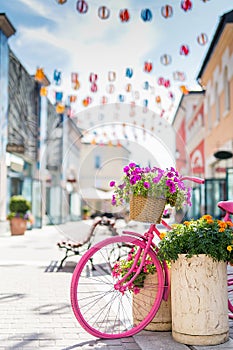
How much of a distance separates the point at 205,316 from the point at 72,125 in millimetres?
41357

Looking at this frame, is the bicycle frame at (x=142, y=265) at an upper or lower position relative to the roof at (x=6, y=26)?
lower

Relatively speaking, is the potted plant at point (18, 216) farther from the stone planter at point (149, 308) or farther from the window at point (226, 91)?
the stone planter at point (149, 308)

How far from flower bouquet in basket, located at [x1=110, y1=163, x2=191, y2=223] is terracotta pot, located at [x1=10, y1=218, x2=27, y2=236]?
16.3 meters

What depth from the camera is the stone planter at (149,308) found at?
499 cm

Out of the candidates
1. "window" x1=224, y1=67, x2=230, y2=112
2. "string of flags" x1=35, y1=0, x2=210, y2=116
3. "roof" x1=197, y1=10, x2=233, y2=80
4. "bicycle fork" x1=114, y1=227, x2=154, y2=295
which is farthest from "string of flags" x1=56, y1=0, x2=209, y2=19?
"window" x1=224, y1=67, x2=230, y2=112

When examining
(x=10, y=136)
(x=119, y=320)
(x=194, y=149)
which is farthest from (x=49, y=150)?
(x=119, y=320)

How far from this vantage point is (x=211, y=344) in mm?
4523

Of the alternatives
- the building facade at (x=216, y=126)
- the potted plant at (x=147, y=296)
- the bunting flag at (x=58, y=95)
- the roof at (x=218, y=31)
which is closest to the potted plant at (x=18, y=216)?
the bunting flag at (x=58, y=95)

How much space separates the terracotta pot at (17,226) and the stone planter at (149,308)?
1630cm

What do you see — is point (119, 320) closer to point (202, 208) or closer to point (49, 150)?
point (202, 208)

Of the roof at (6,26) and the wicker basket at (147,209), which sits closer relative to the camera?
the wicker basket at (147,209)

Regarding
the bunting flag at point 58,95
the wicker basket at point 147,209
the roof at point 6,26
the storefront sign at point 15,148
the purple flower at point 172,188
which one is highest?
the roof at point 6,26

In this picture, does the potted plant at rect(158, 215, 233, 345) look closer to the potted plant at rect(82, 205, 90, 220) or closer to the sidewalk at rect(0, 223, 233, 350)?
the sidewalk at rect(0, 223, 233, 350)

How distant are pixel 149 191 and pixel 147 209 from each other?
0.16m
